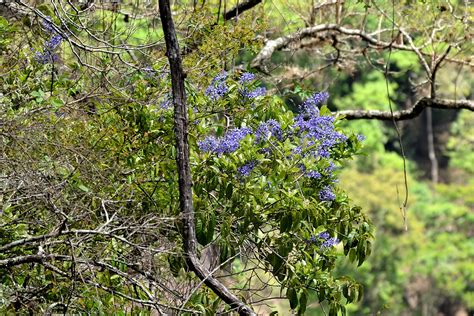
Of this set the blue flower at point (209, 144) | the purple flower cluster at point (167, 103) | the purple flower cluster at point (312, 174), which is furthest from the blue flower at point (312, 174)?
the purple flower cluster at point (167, 103)

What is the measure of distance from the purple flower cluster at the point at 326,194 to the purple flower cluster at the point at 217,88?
0.74 metres

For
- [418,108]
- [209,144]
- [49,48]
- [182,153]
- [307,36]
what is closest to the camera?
[182,153]

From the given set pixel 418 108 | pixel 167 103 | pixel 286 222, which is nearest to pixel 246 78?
pixel 167 103

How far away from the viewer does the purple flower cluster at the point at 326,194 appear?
18.4ft

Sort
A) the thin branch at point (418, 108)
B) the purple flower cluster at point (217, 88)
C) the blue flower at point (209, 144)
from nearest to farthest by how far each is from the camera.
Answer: the blue flower at point (209, 144) → the purple flower cluster at point (217, 88) → the thin branch at point (418, 108)

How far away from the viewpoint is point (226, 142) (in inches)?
211

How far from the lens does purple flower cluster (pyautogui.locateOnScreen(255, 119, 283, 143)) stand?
552 cm

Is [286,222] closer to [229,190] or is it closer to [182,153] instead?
[229,190]

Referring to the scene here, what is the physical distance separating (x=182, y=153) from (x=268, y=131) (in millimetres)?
565

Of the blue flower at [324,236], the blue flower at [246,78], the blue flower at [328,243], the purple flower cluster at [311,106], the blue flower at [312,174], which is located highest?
the blue flower at [246,78]

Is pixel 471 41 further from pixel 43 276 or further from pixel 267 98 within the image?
pixel 43 276

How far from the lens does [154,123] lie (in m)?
5.64

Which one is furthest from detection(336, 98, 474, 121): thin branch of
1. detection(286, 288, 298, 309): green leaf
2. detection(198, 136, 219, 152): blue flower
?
detection(286, 288, 298, 309): green leaf

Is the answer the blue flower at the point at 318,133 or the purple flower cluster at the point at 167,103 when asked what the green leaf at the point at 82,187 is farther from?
the blue flower at the point at 318,133
